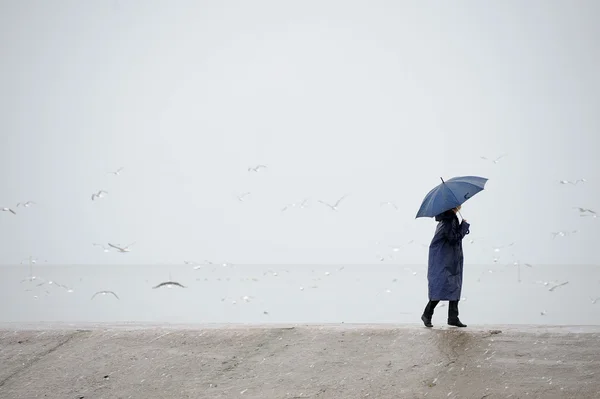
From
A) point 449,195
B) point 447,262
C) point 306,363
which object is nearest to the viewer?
point 306,363

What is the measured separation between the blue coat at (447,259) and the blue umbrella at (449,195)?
0.21 meters

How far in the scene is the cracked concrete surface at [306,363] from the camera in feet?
22.7

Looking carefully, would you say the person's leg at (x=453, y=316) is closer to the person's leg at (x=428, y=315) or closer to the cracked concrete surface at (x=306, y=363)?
the person's leg at (x=428, y=315)

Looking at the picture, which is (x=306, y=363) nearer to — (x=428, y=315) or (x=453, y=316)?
(x=428, y=315)

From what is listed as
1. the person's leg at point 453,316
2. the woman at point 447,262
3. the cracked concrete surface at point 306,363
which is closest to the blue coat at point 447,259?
the woman at point 447,262

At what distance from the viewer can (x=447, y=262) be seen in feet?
28.4

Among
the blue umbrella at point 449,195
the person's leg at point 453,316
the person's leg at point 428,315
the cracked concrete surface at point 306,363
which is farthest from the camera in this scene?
the person's leg at point 453,316

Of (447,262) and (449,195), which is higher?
(449,195)

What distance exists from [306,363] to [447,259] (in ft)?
7.22

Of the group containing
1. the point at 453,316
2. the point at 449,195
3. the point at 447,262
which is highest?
the point at 449,195

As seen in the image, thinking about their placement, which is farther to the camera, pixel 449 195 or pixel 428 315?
pixel 428 315

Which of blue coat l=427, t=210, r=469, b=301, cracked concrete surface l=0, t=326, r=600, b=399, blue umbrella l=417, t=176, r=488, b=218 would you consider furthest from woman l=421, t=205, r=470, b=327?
cracked concrete surface l=0, t=326, r=600, b=399

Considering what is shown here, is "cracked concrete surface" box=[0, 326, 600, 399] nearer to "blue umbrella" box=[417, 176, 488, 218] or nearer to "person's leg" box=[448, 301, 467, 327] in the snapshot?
"person's leg" box=[448, 301, 467, 327]

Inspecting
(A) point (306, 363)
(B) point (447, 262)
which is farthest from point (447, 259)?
(A) point (306, 363)
